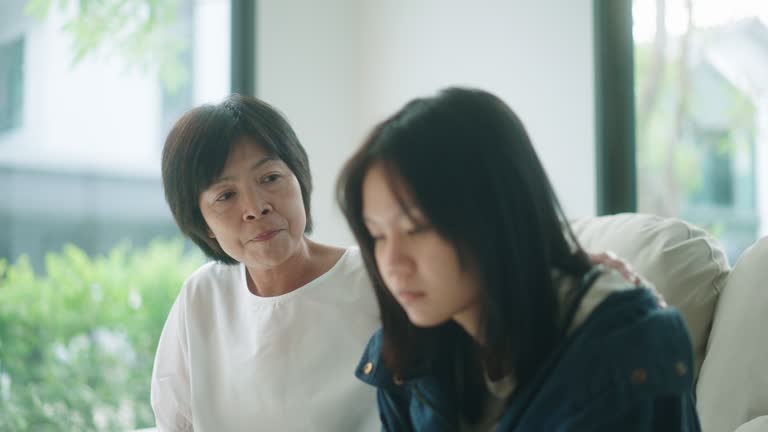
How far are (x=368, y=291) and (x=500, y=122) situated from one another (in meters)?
0.69

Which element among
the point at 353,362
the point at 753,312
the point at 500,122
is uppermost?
the point at 500,122

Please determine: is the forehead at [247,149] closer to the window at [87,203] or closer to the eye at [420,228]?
the eye at [420,228]

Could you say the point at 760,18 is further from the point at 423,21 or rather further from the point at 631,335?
the point at 631,335

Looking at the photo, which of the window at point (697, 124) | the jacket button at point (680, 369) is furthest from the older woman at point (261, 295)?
the window at point (697, 124)

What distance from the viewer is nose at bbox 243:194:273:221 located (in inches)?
56.9

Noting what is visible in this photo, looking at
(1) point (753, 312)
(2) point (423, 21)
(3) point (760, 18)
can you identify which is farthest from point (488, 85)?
(1) point (753, 312)

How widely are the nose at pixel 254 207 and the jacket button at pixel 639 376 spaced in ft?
2.53

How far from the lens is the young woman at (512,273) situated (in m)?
0.92

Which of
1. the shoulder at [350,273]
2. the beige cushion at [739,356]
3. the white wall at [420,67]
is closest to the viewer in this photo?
the beige cushion at [739,356]

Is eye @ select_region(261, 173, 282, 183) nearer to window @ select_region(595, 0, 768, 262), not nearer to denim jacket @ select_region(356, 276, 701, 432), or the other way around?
denim jacket @ select_region(356, 276, 701, 432)

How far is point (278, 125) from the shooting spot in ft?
5.04

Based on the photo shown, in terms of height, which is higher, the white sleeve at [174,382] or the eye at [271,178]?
the eye at [271,178]

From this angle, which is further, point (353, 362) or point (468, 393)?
point (353, 362)

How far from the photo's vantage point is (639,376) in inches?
36.1
